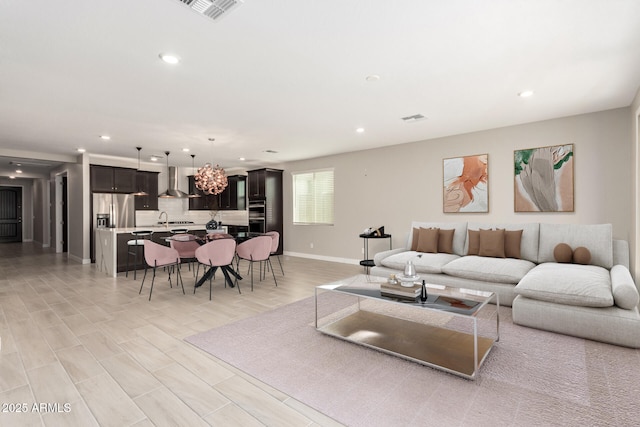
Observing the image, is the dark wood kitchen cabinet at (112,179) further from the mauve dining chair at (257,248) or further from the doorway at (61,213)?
the mauve dining chair at (257,248)

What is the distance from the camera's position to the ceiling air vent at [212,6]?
204 centimetres

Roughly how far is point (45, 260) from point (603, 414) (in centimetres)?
1047

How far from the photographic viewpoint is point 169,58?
2789 mm

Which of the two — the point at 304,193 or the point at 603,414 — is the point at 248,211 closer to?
the point at 304,193

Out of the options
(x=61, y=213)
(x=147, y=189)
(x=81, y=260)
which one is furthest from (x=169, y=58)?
(x=61, y=213)

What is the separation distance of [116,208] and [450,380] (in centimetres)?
852

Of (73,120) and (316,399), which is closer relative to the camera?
(316,399)

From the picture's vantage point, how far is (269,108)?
4.15 m

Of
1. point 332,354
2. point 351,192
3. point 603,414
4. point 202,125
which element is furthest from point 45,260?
point 603,414

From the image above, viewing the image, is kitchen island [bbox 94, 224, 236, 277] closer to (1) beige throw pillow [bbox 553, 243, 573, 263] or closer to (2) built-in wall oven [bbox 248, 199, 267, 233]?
(2) built-in wall oven [bbox 248, 199, 267, 233]

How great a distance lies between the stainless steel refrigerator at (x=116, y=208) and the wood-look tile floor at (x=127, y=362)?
9.63ft

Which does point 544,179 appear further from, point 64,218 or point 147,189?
point 64,218

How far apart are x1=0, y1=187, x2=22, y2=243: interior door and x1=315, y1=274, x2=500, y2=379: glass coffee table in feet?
50.0

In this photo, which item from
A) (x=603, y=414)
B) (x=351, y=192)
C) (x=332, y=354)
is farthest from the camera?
(x=351, y=192)
